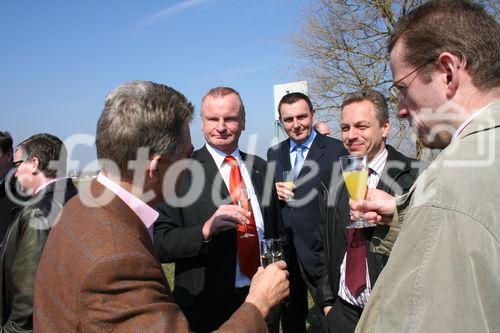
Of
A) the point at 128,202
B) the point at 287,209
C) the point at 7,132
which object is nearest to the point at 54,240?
the point at 128,202

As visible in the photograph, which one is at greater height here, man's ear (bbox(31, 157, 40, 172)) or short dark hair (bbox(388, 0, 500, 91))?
short dark hair (bbox(388, 0, 500, 91))

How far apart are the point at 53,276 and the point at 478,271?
4.76 feet

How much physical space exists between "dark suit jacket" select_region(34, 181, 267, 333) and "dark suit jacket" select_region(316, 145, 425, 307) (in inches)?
62.0

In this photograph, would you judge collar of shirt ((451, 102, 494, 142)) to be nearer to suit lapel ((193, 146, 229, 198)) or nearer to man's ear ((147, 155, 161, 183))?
man's ear ((147, 155, 161, 183))

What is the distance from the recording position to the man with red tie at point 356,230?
9.56ft

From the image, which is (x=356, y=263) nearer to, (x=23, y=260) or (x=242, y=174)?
(x=242, y=174)

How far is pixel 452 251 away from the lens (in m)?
1.13

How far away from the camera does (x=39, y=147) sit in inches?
151

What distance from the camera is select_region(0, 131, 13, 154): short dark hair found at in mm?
6046

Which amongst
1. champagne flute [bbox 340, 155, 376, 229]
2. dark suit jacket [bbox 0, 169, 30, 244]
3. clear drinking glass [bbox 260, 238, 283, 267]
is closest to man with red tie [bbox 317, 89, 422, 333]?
champagne flute [bbox 340, 155, 376, 229]

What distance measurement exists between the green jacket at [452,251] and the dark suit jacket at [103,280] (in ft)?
2.47

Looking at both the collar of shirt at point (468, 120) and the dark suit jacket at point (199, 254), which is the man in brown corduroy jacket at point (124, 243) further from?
the collar of shirt at point (468, 120)

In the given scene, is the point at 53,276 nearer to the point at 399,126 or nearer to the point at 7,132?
the point at 7,132

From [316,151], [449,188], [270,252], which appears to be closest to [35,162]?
[270,252]
